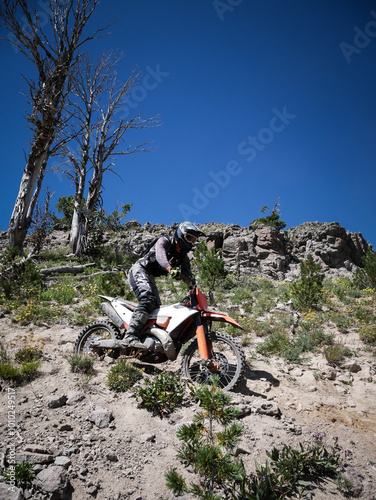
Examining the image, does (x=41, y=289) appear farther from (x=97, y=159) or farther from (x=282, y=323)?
(x=97, y=159)

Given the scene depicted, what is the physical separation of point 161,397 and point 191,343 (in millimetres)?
1081

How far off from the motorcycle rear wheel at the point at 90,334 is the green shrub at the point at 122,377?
0.74m

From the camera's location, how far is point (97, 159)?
20688mm

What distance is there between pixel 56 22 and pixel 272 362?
1930 cm

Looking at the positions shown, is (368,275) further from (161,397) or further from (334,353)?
(161,397)

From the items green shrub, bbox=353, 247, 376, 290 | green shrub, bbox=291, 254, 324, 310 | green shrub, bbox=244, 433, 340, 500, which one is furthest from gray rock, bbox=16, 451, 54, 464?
green shrub, bbox=353, 247, 376, 290

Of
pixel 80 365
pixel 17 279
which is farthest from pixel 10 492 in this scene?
pixel 17 279

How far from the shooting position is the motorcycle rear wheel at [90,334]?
5.03 m

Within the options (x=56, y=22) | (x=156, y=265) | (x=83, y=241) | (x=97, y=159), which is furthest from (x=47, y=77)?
(x=156, y=265)

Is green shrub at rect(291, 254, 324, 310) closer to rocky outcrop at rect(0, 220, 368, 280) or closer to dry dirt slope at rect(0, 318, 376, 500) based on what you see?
dry dirt slope at rect(0, 318, 376, 500)

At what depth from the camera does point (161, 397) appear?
3543 millimetres

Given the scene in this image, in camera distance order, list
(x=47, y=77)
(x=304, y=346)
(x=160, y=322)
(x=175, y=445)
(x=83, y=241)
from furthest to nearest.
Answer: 1. (x=83, y=241)
2. (x=47, y=77)
3. (x=304, y=346)
4. (x=160, y=322)
5. (x=175, y=445)

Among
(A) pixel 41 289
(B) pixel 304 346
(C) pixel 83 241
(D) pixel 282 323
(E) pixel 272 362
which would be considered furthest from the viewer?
(C) pixel 83 241

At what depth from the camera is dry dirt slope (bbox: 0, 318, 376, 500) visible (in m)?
2.51
